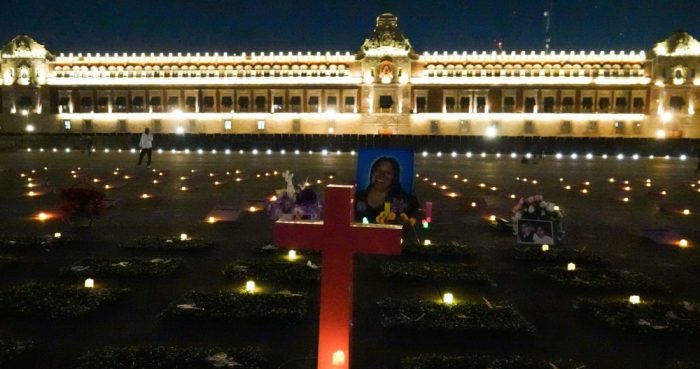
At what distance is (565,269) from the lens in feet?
27.6

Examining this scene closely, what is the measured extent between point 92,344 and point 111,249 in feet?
14.5

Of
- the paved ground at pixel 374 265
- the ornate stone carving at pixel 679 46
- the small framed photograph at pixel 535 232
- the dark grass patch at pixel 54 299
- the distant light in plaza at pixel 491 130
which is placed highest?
the ornate stone carving at pixel 679 46

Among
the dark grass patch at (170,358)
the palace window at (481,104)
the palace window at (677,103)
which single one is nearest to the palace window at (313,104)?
the palace window at (481,104)

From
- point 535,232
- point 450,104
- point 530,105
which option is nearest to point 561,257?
→ point 535,232

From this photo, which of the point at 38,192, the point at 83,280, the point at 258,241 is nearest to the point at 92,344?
the point at 83,280

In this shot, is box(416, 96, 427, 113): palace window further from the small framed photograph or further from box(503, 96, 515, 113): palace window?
the small framed photograph

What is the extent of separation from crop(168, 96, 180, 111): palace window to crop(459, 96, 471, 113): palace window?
112 feet

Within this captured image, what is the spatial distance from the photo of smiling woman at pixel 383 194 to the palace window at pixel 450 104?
2436 inches

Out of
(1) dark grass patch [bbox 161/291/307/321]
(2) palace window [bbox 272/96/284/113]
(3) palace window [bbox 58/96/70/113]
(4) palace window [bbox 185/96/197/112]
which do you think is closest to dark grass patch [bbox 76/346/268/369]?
(1) dark grass patch [bbox 161/291/307/321]

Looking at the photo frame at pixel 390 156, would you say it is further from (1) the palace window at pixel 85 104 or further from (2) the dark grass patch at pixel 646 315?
(1) the palace window at pixel 85 104

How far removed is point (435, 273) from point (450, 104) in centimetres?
6622

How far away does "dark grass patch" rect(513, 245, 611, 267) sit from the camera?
9211 millimetres

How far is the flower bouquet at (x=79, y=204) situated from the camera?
439 inches

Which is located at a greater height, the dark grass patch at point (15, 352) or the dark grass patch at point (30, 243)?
the dark grass patch at point (30, 243)
